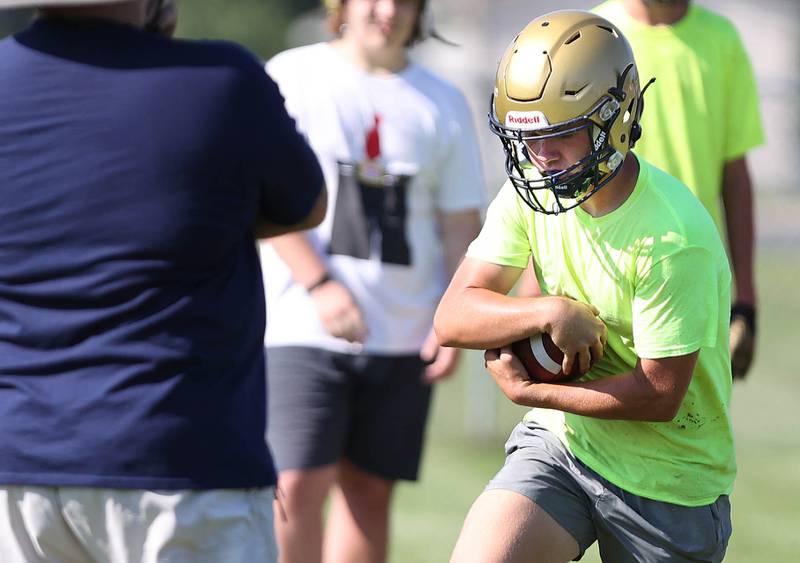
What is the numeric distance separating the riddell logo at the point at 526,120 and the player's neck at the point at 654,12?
1432mm

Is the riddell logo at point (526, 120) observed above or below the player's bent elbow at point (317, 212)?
above

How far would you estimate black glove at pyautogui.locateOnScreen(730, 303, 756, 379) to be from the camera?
4.95 m

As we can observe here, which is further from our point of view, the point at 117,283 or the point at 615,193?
the point at 615,193

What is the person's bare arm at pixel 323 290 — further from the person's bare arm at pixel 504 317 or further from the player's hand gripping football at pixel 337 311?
the person's bare arm at pixel 504 317

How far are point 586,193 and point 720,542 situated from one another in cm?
100

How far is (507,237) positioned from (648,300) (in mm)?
441

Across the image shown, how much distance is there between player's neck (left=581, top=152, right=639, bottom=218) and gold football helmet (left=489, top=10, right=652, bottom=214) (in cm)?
8

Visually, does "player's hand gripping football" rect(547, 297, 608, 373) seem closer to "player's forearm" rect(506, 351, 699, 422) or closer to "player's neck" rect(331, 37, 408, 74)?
"player's forearm" rect(506, 351, 699, 422)

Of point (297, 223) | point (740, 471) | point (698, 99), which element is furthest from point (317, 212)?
point (740, 471)

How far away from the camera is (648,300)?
3.45 metres

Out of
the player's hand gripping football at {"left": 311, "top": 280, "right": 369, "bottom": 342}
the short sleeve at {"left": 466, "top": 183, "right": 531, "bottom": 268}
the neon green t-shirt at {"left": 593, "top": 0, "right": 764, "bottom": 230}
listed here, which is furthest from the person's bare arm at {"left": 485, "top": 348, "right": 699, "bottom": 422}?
the player's hand gripping football at {"left": 311, "top": 280, "right": 369, "bottom": 342}

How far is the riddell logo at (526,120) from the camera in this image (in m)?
3.34

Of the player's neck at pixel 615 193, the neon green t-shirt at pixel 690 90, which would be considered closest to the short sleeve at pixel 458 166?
the neon green t-shirt at pixel 690 90

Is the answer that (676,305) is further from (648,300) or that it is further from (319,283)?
(319,283)
